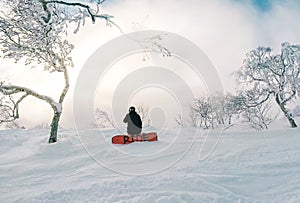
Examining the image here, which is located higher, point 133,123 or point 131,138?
point 133,123

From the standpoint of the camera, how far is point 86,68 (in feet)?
37.7

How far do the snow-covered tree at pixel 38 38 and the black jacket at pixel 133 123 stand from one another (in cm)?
438

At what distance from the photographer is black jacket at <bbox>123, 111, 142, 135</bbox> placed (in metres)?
13.5

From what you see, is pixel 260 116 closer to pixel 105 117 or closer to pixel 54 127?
pixel 105 117

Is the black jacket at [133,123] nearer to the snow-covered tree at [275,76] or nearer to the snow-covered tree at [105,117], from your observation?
the snow-covered tree at [275,76]

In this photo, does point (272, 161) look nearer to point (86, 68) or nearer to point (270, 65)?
point (86, 68)

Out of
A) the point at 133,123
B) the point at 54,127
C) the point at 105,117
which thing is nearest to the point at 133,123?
the point at 133,123

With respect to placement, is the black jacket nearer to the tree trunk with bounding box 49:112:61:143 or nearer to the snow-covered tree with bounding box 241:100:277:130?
the tree trunk with bounding box 49:112:61:143

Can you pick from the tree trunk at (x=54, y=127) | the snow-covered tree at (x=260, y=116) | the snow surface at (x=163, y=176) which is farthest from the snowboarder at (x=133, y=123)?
the snow-covered tree at (x=260, y=116)

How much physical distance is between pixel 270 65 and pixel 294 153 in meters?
19.1

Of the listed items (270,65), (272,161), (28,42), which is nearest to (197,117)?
(270,65)

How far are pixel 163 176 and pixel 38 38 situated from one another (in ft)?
30.1

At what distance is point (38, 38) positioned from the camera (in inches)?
480

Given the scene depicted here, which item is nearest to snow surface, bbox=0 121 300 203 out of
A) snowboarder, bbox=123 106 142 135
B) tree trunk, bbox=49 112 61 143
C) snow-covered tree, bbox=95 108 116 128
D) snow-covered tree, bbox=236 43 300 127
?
snowboarder, bbox=123 106 142 135
